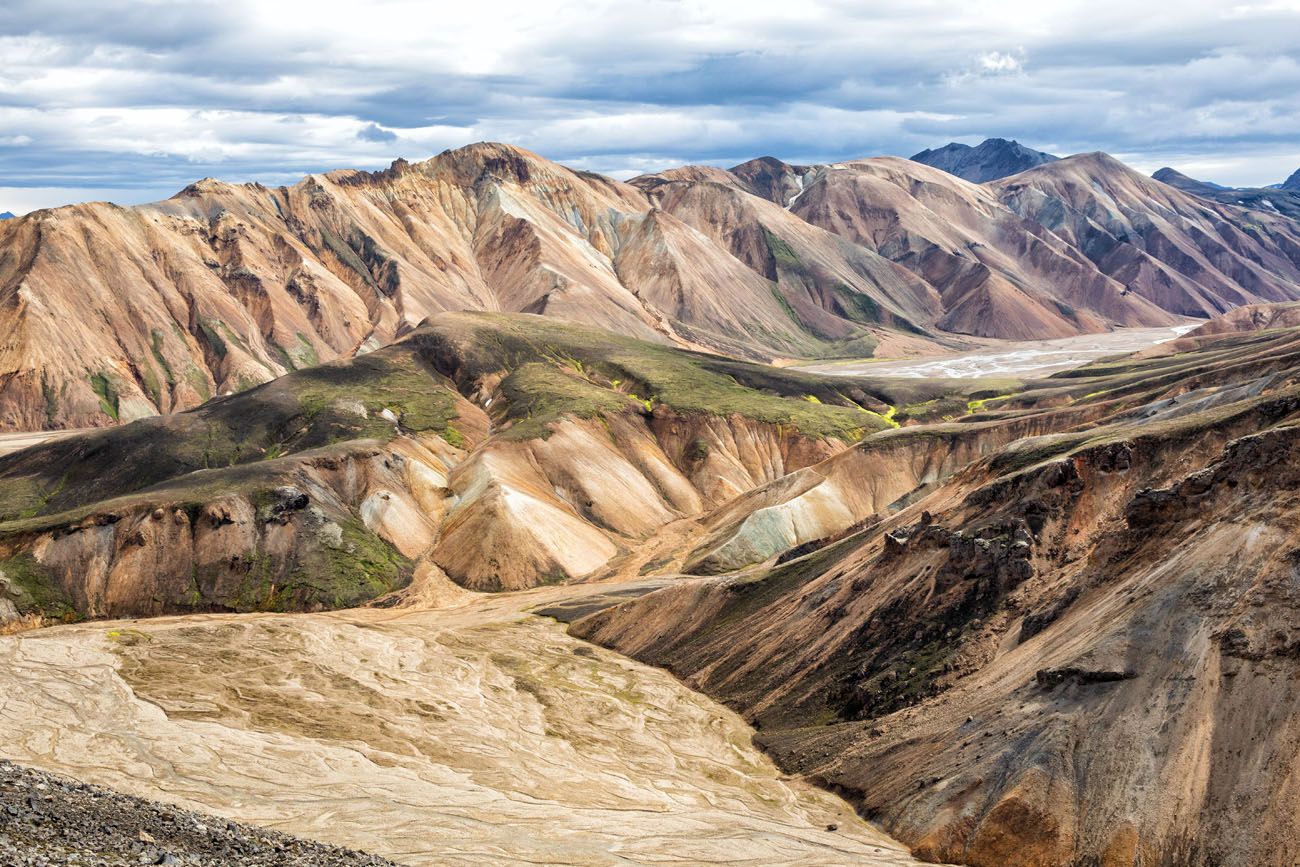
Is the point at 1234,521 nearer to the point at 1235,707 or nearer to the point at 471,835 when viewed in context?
the point at 1235,707

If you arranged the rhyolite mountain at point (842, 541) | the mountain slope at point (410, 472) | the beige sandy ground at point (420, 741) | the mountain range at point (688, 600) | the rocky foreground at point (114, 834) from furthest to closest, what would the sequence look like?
the mountain slope at point (410, 472) < the beige sandy ground at point (420, 741) < the mountain range at point (688, 600) < the rhyolite mountain at point (842, 541) < the rocky foreground at point (114, 834)

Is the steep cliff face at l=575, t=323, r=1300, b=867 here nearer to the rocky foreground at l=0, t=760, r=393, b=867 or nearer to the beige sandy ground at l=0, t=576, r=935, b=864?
the beige sandy ground at l=0, t=576, r=935, b=864

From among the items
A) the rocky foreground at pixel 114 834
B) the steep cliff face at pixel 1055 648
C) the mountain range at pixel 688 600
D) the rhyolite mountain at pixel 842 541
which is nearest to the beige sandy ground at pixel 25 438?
the mountain range at pixel 688 600

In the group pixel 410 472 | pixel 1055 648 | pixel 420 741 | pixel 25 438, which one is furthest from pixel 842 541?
pixel 25 438

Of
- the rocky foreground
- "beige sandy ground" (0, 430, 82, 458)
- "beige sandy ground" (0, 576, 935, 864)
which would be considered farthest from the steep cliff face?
"beige sandy ground" (0, 430, 82, 458)

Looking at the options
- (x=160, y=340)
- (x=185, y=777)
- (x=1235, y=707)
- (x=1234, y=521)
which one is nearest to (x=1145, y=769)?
(x=1235, y=707)

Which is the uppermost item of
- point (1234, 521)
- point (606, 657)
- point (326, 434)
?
point (1234, 521)

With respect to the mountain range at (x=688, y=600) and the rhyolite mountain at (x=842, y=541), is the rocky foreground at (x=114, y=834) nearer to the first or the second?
the mountain range at (x=688, y=600)
